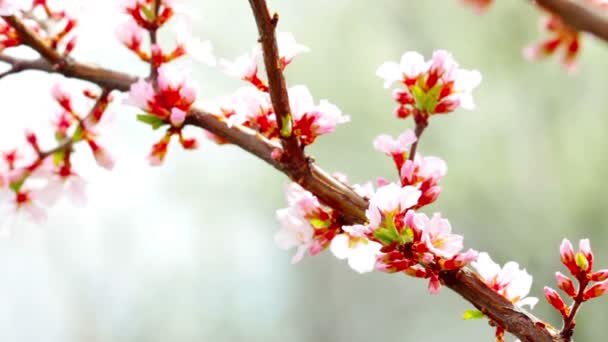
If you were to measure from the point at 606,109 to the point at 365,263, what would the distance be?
3.74m

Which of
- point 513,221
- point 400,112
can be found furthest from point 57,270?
point 400,112

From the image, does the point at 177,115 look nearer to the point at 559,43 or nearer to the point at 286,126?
the point at 286,126

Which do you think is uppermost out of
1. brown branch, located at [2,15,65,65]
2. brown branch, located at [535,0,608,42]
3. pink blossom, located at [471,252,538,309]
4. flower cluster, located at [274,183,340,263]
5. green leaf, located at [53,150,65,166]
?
brown branch, located at [2,15,65,65]

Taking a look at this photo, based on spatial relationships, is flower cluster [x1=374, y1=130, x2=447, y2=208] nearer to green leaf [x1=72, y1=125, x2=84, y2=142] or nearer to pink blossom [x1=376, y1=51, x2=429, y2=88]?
pink blossom [x1=376, y1=51, x2=429, y2=88]

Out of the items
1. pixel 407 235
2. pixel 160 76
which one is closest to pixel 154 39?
pixel 160 76

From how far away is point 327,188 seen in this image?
0.50m

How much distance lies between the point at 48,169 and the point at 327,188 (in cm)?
28

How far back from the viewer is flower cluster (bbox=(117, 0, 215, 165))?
0.54 metres

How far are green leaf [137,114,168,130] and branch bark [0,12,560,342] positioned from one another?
2cm

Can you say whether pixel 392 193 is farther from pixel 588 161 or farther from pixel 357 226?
pixel 588 161

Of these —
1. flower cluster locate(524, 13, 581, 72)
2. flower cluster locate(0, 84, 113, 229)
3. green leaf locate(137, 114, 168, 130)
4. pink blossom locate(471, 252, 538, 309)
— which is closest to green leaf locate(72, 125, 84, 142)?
flower cluster locate(0, 84, 113, 229)

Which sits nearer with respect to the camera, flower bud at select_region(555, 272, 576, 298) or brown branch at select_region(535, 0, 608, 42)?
brown branch at select_region(535, 0, 608, 42)

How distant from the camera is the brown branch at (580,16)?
316mm

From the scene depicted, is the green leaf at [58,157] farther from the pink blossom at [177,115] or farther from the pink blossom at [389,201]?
the pink blossom at [389,201]
